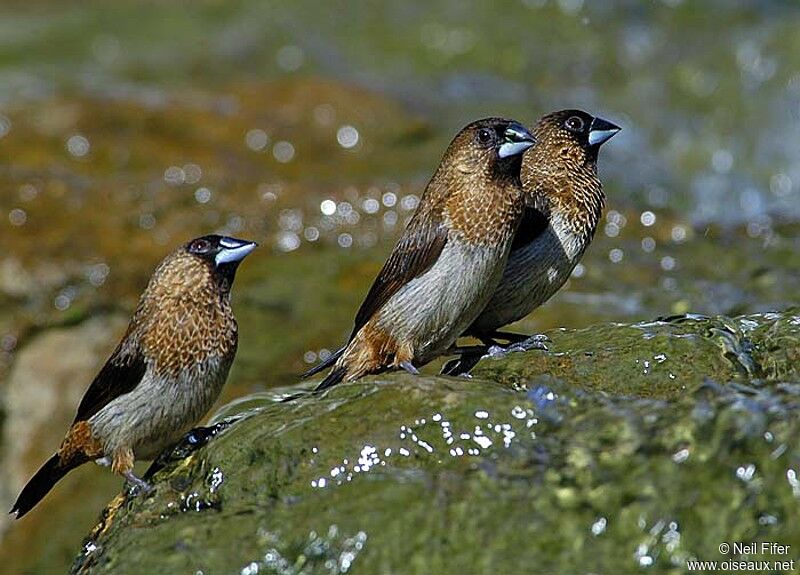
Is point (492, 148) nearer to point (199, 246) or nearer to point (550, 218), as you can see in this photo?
point (550, 218)

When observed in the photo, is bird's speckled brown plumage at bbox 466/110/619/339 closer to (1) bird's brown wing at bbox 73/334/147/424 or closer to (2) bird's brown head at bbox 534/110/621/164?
(2) bird's brown head at bbox 534/110/621/164

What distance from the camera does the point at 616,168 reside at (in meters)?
11.0

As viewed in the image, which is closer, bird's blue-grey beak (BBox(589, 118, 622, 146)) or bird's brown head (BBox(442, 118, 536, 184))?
bird's brown head (BBox(442, 118, 536, 184))

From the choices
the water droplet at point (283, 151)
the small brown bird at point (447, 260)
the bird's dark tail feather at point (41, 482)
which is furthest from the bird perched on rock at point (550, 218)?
the water droplet at point (283, 151)

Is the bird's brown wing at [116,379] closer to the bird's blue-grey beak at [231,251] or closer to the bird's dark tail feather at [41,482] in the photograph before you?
the bird's dark tail feather at [41,482]

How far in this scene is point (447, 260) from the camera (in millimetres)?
5176

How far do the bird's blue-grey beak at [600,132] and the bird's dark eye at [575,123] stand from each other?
48mm

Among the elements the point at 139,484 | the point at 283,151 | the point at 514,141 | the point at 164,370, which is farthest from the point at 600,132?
the point at 283,151

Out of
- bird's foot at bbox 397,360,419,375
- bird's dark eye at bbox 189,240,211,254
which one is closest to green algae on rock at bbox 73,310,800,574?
bird's foot at bbox 397,360,419,375

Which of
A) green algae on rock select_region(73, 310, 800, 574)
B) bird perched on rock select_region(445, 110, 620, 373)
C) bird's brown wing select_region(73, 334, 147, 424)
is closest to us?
green algae on rock select_region(73, 310, 800, 574)

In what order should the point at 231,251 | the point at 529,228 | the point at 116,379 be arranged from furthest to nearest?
1. the point at 529,228
2. the point at 231,251
3. the point at 116,379

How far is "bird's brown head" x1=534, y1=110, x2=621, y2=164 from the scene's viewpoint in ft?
19.8

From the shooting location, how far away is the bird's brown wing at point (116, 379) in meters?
5.20

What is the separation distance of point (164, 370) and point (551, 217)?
68.8 inches
